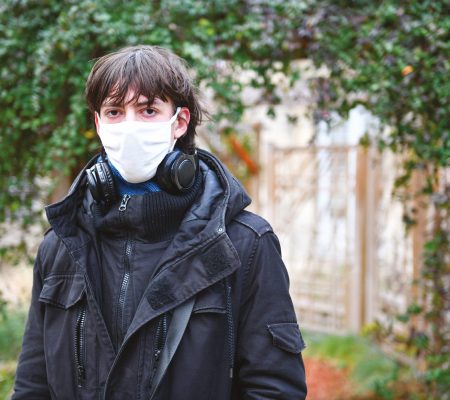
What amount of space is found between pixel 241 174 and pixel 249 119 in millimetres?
735

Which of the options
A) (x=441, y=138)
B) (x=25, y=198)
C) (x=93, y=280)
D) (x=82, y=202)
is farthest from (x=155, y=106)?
(x=25, y=198)

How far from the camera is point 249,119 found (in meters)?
7.16

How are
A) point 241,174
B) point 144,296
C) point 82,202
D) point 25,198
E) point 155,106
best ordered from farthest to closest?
1. point 241,174
2. point 25,198
3. point 82,202
4. point 155,106
5. point 144,296

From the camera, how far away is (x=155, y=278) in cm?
149

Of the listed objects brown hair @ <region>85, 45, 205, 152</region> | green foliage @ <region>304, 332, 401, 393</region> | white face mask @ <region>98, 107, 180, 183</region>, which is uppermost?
brown hair @ <region>85, 45, 205, 152</region>

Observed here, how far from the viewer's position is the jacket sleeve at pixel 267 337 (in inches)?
58.7

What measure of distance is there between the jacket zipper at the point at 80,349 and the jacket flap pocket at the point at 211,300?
339 mm

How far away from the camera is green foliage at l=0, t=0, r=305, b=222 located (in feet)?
9.63

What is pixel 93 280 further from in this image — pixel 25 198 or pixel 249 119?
pixel 249 119

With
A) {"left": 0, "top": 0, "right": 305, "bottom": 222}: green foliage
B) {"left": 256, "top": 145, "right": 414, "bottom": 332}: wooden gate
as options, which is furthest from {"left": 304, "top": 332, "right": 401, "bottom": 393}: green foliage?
{"left": 0, "top": 0, "right": 305, "bottom": 222}: green foliage

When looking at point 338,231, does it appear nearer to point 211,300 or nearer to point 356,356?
point 356,356

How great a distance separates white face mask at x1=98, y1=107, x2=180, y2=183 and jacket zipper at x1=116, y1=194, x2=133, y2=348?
0.28 feet

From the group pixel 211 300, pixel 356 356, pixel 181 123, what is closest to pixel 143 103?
pixel 181 123

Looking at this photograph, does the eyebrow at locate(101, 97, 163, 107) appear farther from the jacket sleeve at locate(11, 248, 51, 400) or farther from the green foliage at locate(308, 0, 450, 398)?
the green foliage at locate(308, 0, 450, 398)
